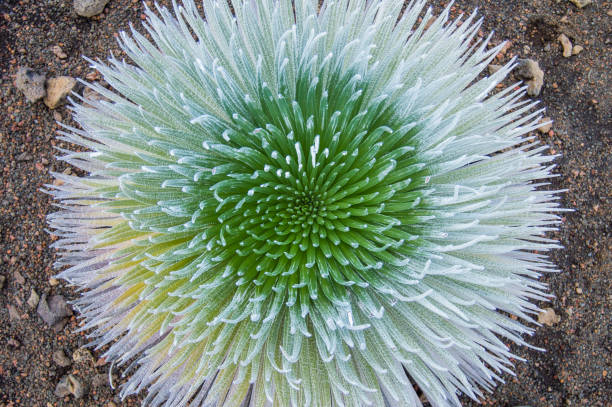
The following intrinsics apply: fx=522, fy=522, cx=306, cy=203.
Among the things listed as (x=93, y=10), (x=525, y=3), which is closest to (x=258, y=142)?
(x=93, y=10)

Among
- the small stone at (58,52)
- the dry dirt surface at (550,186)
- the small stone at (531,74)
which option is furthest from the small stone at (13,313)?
the small stone at (531,74)

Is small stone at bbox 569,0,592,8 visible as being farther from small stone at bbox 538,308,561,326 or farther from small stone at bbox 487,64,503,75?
small stone at bbox 538,308,561,326

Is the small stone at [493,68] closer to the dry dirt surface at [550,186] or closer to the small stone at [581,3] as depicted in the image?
the dry dirt surface at [550,186]

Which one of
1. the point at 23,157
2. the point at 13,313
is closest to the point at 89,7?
the point at 23,157

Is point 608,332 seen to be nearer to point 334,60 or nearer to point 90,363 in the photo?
point 334,60

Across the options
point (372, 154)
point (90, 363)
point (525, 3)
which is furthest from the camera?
point (525, 3)

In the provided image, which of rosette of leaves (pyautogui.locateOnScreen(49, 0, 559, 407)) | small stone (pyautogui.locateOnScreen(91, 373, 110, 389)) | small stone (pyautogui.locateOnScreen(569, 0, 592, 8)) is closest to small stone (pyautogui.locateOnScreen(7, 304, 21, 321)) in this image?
small stone (pyautogui.locateOnScreen(91, 373, 110, 389))
